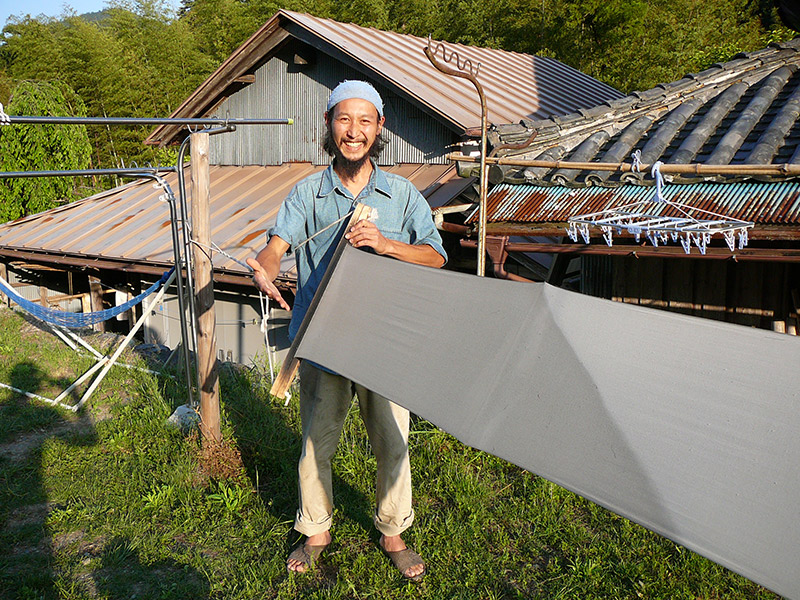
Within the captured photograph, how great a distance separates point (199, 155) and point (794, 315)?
4043 millimetres

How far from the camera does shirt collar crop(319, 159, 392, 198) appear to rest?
113 inches

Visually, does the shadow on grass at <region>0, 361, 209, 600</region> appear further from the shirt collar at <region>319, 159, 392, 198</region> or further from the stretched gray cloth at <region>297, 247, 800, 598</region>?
the shirt collar at <region>319, 159, 392, 198</region>

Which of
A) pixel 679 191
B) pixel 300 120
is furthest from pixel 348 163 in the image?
pixel 300 120

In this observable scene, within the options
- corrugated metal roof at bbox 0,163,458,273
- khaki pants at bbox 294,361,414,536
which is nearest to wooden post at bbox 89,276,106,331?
corrugated metal roof at bbox 0,163,458,273

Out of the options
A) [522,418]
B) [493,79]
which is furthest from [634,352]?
[493,79]

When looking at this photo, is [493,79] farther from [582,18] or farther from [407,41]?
[582,18]

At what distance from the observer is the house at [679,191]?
4379 millimetres

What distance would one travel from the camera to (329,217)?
2904 millimetres

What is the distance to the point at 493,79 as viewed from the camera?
11148 millimetres

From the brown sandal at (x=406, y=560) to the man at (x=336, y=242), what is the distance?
42 millimetres

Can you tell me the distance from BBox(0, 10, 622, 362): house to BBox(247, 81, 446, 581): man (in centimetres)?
450

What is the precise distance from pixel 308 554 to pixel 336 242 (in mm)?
1397

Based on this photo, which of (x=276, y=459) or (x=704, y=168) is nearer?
(x=704, y=168)

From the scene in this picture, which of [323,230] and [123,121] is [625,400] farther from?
Result: [123,121]
